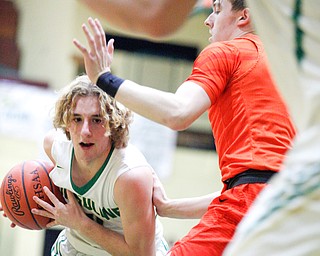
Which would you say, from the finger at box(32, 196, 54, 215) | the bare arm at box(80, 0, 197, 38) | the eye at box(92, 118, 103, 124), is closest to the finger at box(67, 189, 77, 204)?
the finger at box(32, 196, 54, 215)

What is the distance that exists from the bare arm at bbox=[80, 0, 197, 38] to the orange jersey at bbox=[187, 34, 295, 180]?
3.12 ft

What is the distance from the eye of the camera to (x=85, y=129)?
3775 millimetres

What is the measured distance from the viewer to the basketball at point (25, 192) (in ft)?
13.1

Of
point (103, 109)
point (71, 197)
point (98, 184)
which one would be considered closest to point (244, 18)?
point (103, 109)

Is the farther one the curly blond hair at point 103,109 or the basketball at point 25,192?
the basketball at point 25,192

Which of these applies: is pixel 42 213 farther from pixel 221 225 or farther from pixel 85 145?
pixel 221 225

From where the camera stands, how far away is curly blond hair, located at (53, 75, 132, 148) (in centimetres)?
382

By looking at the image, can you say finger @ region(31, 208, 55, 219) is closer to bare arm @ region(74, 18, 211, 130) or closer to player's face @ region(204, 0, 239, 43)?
player's face @ region(204, 0, 239, 43)

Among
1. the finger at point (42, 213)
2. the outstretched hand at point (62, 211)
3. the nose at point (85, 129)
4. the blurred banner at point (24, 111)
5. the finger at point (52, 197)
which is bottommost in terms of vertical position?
the blurred banner at point (24, 111)

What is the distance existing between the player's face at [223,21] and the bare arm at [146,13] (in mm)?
1341

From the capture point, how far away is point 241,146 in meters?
3.07

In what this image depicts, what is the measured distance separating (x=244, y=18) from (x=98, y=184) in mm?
1123

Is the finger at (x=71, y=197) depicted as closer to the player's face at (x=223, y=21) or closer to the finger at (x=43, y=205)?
the finger at (x=43, y=205)

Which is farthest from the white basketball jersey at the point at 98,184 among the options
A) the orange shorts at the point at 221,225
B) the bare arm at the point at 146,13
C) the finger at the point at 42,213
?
the bare arm at the point at 146,13
